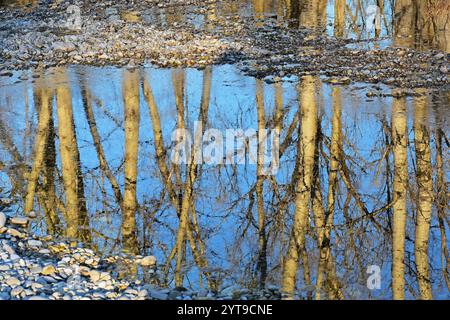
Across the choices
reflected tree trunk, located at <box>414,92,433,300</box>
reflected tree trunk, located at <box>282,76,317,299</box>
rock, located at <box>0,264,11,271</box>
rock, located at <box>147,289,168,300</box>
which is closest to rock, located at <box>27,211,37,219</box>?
rock, located at <box>0,264,11,271</box>

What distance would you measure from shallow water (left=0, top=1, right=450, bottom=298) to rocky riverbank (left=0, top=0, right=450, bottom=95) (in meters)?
0.63

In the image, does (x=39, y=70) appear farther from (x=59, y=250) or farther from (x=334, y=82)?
(x=59, y=250)

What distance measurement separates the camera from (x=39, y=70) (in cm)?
1286

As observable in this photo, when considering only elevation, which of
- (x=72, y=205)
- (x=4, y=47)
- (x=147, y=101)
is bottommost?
(x=72, y=205)

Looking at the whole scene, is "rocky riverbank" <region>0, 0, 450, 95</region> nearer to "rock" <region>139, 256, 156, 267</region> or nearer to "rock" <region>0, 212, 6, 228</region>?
"rock" <region>0, 212, 6, 228</region>

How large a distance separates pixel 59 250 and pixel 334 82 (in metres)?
5.92

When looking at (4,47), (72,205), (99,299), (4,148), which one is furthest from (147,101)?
(99,299)

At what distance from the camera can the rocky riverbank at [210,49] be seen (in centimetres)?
1201

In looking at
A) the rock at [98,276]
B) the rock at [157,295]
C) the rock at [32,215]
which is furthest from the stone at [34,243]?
the rock at [157,295]

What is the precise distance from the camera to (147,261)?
252 inches

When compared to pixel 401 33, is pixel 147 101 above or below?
below

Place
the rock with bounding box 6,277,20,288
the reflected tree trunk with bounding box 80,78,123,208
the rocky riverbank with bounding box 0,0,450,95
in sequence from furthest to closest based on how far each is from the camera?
the rocky riverbank with bounding box 0,0,450,95
the reflected tree trunk with bounding box 80,78,123,208
the rock with bounding box 6,277,20,288

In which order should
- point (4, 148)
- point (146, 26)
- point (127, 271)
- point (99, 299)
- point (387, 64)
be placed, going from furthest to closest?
point (146, 26) → point (387, 64) → point (4, 148) → point (127, 271) → point (99, 299)

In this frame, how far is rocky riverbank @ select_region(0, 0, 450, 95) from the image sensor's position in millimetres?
12008
